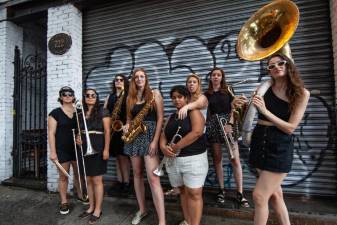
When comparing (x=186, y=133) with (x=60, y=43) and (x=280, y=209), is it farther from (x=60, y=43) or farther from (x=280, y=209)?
(x=60, y=43)

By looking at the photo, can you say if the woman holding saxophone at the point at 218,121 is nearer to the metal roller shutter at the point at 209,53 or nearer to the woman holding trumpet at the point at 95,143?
the metal roller shutter at the point at 209,53

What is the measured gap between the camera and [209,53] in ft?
14.9

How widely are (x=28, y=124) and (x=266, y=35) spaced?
A: 559 centimetres

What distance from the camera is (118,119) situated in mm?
4203

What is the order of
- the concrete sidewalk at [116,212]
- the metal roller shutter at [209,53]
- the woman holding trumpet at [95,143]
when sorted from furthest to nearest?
the metal roller shutter at [209,53]
the woman holding trumpet at [95,143]
the concrete sidewalk at [116,212]

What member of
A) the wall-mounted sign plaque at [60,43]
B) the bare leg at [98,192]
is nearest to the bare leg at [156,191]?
the bare leg at [98,192]

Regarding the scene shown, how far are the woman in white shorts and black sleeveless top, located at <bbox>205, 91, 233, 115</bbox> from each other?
73 cm

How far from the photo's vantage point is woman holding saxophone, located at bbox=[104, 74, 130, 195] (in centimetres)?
418

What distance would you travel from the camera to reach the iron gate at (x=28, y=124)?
582 cm

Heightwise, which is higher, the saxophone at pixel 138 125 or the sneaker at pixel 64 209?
the saxophone at pixel 138 125

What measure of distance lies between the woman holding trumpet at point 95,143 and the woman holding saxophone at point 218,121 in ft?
5.02

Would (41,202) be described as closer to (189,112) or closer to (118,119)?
(118,119)

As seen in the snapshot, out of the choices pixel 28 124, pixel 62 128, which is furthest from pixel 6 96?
pixel 62 128

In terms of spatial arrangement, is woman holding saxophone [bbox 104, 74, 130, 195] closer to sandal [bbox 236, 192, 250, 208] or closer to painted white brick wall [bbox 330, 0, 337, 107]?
sandal [bbox 236, 192, 250, 208]
